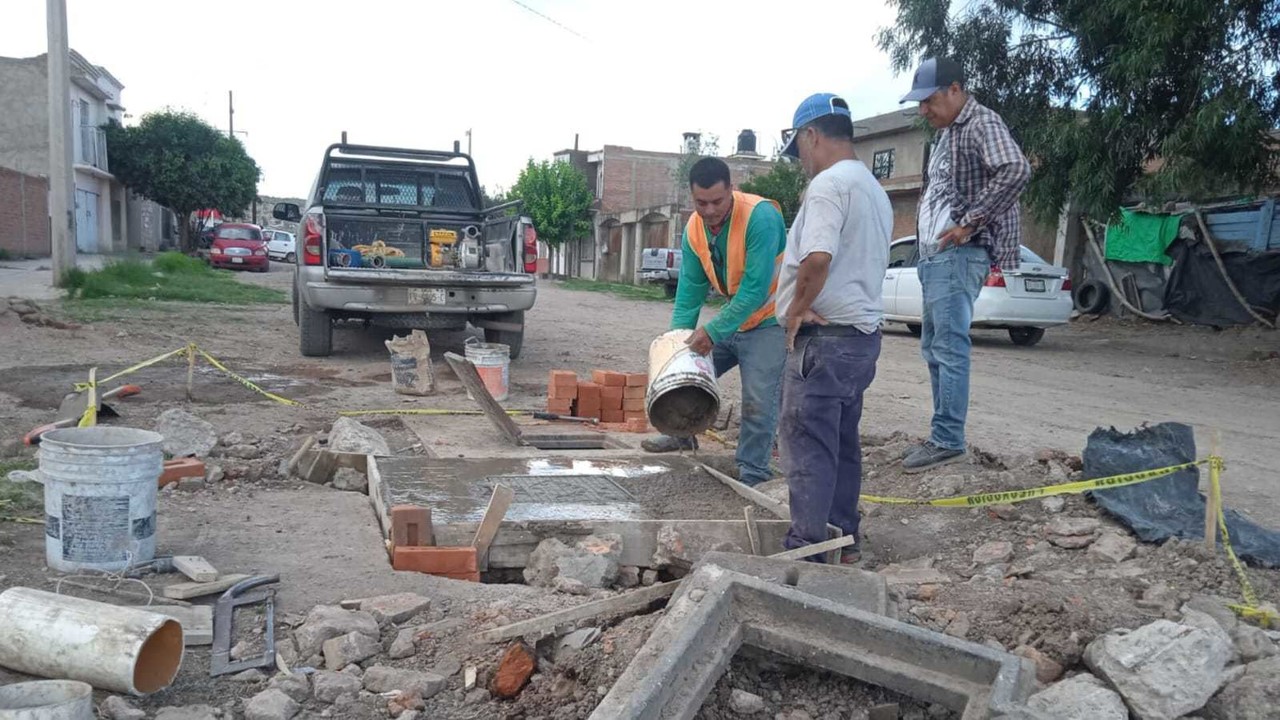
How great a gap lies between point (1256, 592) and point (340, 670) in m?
2.95

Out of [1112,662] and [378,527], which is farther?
[378,527]

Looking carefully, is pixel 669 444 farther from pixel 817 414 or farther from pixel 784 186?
pixel 784 186

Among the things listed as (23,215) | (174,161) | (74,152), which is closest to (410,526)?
(23,215)

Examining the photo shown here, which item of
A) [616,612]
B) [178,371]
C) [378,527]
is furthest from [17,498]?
[178,371]

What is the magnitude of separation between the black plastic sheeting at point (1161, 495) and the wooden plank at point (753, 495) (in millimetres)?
1318

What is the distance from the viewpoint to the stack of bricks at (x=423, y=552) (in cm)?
347

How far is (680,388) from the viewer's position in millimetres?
4484

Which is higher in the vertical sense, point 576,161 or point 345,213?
point 576,161

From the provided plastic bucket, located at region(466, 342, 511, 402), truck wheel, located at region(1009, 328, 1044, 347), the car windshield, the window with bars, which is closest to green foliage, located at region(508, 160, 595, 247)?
the car windshield

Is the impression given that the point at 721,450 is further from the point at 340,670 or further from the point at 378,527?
the point at 340,670

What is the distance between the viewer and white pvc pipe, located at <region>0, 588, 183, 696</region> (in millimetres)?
2367

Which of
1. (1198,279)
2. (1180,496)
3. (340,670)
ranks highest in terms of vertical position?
(1198,279)

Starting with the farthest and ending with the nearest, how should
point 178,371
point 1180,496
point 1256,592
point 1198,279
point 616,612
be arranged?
point 1198,279, point 178,371, point 1180,496, point 1256,592, point 616,612

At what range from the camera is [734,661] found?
259 centimetres
